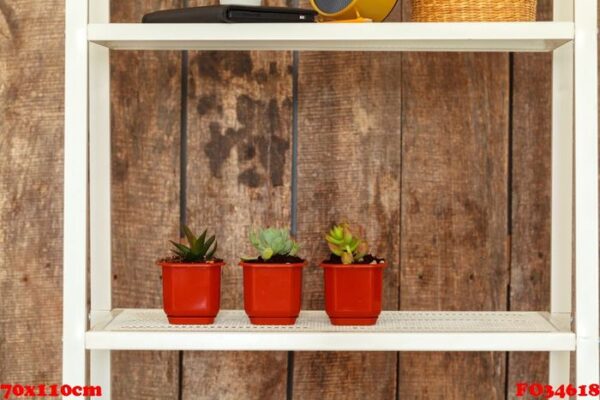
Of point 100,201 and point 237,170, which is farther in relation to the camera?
point 237,170

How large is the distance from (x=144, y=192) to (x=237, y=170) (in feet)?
0.52

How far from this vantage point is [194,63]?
4.75 ft

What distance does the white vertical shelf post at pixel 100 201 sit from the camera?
1.28 metres

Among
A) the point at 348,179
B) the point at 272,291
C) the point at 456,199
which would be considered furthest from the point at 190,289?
the point at 456,199

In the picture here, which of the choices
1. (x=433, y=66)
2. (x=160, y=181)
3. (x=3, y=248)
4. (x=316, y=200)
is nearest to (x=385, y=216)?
(x=316, y=200)

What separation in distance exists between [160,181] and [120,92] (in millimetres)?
164

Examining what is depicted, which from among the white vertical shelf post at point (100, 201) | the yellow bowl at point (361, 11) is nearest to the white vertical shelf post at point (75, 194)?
the white vertical shelf post at point (100, 201)

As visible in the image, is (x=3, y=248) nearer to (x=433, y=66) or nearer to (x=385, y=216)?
(x=385, y=216)

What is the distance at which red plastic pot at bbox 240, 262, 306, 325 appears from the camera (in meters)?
1.21

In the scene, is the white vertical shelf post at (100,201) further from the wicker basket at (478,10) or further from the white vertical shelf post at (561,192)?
the white vertical shelf post at (561,192)

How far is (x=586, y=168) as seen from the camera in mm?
1135

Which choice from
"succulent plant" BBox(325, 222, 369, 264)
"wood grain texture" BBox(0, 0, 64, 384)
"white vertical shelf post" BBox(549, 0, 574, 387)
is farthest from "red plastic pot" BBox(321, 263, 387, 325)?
"wood grain texture" BBox(0, 0, 64, 384)

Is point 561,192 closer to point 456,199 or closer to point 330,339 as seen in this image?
point 456,199

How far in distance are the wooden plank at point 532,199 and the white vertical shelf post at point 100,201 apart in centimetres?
66
